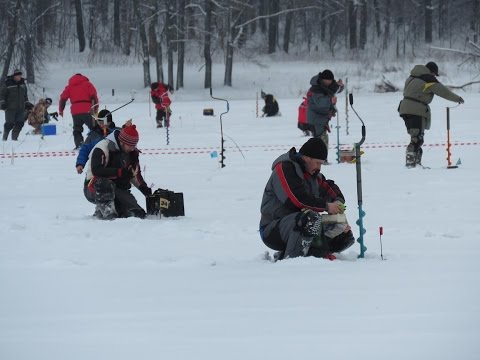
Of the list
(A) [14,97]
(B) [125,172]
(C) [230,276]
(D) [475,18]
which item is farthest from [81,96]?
(D) [475,18]

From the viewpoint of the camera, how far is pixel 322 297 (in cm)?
613

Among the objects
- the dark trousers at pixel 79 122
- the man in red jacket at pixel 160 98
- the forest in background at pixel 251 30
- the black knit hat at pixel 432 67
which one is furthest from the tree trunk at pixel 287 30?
the black knit hat at pixel 432 67

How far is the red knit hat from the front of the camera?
10.2 meters

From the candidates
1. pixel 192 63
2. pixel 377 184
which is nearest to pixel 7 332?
pixel 377 184

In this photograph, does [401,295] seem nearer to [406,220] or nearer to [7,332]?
[7,332]

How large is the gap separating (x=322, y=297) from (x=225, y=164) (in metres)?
9.96

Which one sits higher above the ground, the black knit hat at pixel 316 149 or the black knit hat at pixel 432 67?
the black knit hat at pixel 432 67

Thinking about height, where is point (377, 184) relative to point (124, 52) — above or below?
below

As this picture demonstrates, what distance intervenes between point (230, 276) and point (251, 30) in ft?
189

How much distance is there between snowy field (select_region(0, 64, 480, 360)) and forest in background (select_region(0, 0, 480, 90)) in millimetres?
36352

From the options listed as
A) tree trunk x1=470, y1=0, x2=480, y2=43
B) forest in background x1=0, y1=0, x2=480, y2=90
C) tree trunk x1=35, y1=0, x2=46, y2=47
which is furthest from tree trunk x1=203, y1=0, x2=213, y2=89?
tree trunk x1=470, y1=0, x2=480, y2=43

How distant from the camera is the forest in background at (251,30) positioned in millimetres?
51938

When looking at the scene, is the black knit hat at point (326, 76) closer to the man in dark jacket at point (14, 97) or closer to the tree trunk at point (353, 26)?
the man in dark jacket at point (14, 97)

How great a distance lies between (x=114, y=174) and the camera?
10.4 meters
